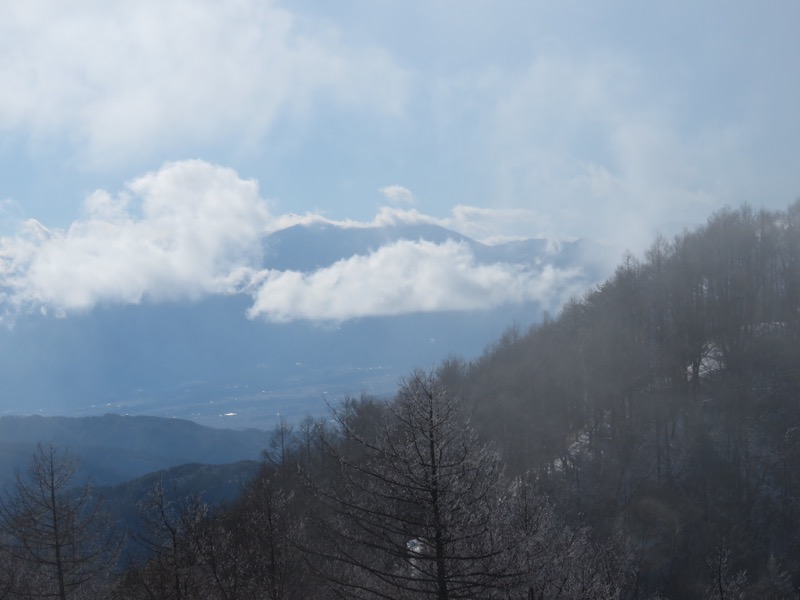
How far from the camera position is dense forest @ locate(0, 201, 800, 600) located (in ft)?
37.4

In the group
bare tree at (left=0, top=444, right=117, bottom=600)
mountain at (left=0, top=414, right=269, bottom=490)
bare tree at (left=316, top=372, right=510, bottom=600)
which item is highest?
bare tree at (left=316, top=372, right=510, bottom=600)

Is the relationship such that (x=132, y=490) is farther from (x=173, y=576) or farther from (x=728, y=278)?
(x=173, y=576)

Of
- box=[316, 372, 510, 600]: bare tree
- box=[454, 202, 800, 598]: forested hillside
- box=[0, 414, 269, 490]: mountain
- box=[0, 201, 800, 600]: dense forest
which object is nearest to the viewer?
box=[316, 372, 510, 600]: bare tree

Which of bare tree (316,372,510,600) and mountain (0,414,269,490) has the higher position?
bare tree (316,372,510,600)

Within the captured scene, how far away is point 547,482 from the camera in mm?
48562

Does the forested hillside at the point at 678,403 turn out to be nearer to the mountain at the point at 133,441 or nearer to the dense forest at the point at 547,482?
the dense forest at the point at 547,482

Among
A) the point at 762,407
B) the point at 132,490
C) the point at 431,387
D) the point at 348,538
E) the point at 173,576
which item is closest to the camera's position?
the point at 348,538

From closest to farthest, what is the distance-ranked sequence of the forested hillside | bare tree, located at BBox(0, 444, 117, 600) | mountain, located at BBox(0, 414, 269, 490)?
bare tree, located at BBox(0, 444, 117, 600) → the forested hillside → mountain, located at BBox(0, 414, 269, 490)

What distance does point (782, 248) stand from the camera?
63000 mm

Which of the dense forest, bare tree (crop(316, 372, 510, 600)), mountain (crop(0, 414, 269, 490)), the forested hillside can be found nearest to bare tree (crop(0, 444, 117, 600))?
the dense forest

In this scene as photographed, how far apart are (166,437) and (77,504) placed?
14044 centimetres

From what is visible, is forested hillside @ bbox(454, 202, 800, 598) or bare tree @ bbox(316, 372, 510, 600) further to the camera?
forested hillside @ bbox(454, 202, 800, 598)

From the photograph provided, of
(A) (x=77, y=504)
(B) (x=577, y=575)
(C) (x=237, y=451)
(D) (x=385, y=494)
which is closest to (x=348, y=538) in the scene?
(D) (x=385, y=494)

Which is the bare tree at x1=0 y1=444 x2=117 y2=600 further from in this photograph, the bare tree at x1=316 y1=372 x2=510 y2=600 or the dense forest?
the bare tree at x1=316 y1=372 x2=510 y2=600
